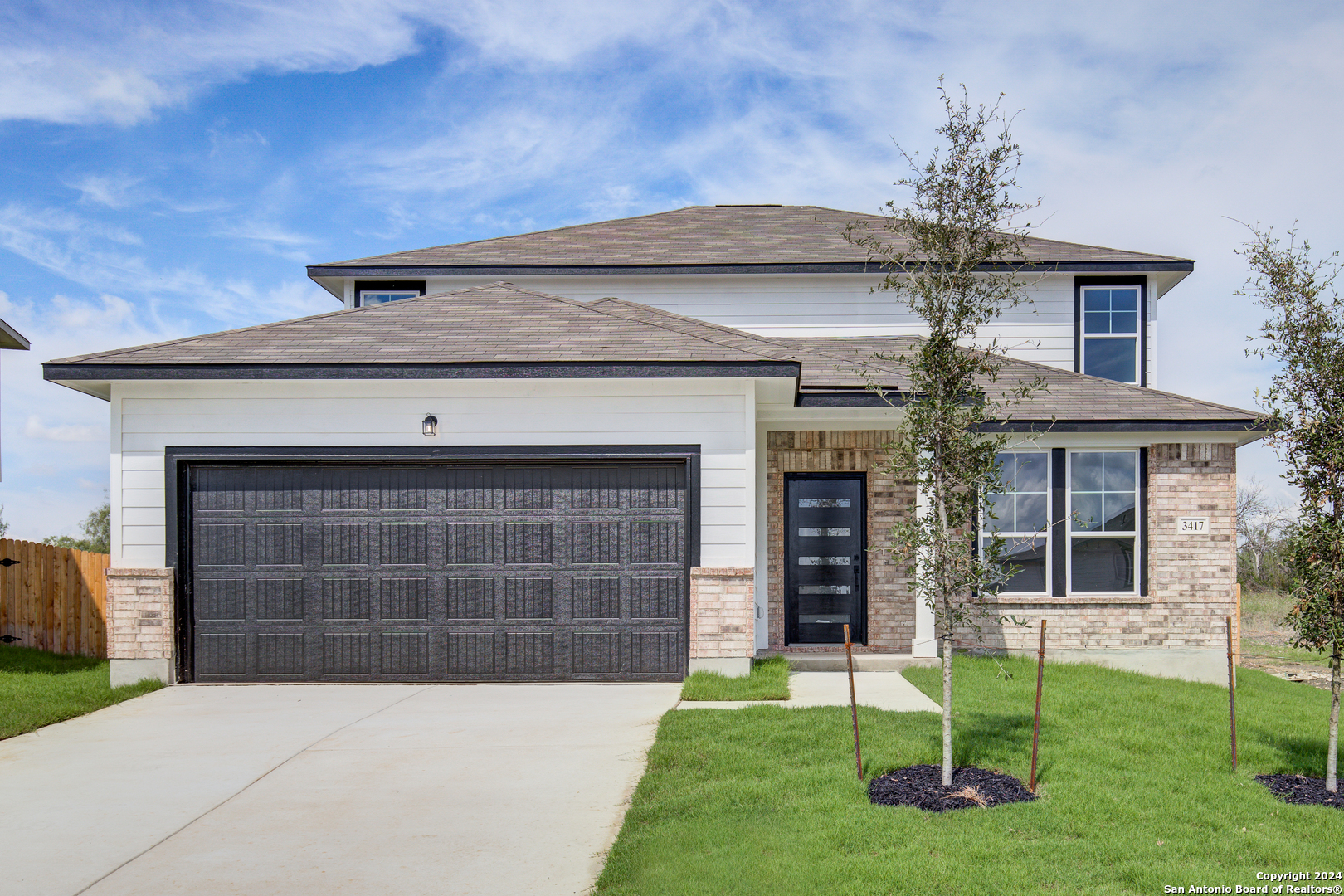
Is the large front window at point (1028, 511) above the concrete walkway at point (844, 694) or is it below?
above

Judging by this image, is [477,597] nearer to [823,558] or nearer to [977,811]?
[823,558]

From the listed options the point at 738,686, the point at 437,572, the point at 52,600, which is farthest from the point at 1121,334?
the point at 52,600

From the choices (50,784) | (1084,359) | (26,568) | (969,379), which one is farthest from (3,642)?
(1084,359)

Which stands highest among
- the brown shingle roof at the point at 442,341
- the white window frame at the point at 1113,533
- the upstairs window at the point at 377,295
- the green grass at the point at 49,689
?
the upstairs window at the point at 377,295

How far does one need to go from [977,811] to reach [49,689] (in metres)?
9.39

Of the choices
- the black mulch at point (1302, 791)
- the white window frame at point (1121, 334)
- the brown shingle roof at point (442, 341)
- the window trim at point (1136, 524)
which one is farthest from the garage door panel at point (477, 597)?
the white window frame at point (1121, 334)

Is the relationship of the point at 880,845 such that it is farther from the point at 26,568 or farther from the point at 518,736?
the point at 26,568

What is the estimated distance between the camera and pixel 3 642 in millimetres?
12367

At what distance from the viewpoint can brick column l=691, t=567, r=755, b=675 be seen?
9.34 m

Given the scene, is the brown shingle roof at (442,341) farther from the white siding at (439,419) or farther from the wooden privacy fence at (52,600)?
the wooden privacy fence at (52,600)

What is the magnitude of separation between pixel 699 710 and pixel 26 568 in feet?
33.4

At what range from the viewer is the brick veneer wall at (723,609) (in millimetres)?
9336

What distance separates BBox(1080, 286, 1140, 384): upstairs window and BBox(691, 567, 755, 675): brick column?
7373 millimetres

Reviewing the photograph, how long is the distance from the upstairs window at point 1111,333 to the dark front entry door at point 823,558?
15.1 feet
